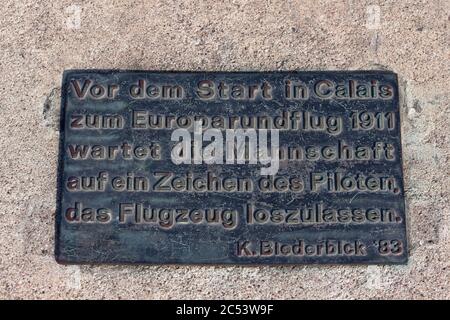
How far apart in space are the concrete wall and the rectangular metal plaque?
86 mm

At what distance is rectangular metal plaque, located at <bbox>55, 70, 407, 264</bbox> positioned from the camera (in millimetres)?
3344

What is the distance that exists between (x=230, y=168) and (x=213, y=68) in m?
0.63

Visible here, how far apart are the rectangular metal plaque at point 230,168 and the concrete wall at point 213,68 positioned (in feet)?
0.28

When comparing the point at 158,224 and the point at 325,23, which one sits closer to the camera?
the point at 158,224

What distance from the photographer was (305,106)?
11.4 ft

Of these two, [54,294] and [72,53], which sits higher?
[72,53]

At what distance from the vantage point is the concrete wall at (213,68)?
3.35 metres

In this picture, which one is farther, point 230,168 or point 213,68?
point 213,68

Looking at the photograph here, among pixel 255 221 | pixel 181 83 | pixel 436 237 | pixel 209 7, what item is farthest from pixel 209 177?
pixel 436 237

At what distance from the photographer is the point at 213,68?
11.6ft

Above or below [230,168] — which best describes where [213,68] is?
above

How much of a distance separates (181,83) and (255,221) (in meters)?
0.94

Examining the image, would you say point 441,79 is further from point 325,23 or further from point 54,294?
point 54,294

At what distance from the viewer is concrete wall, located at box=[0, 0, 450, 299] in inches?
132
